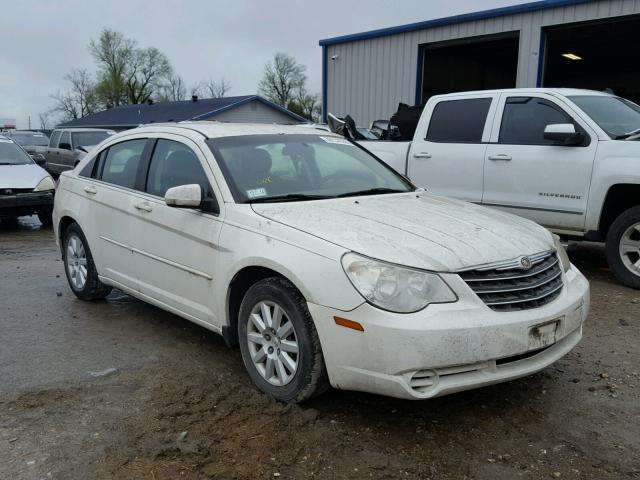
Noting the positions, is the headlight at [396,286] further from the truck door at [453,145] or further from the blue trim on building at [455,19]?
the blue trim on building at [455,19]

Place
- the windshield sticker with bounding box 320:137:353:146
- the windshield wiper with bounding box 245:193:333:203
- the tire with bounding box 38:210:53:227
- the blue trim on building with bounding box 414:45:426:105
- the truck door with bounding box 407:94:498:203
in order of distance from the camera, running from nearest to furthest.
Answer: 1. the windshield wiper with bounding box 245:193:333:203
2. the windshield sticker with bounding box 320:137:353:146
3. the truck door with bounding box 407:94:498:203
4. the tire with bounding box 38:210:53:227
5. the blue trim on building with bounding box 414:45:426:105

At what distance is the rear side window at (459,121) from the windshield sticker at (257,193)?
362 cm

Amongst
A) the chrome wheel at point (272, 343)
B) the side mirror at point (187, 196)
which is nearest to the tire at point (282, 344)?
the chrome wheel at point (272, 343)

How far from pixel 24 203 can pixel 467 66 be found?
1564cm

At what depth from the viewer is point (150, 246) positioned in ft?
14.3

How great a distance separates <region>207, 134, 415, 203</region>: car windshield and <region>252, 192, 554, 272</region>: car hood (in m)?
0.19

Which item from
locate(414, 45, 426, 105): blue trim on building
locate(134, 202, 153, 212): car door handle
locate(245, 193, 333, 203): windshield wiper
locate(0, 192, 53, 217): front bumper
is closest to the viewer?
locate(245, 193, 333, 203): windshield wiper

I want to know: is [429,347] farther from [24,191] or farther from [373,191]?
[24,191]

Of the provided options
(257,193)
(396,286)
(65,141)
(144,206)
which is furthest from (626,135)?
(65,141)

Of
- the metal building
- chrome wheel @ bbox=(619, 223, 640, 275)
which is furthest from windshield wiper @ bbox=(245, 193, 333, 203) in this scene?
the metal building

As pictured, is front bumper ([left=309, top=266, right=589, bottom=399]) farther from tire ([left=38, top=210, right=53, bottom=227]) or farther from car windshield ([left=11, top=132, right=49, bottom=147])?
car windshield ([left=11, top=132, right=49, bottom=147])

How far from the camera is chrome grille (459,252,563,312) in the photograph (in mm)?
3041

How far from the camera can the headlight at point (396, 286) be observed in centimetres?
292

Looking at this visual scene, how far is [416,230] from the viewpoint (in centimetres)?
335
